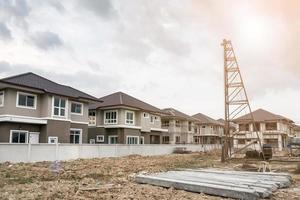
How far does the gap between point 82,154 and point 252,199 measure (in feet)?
65.0

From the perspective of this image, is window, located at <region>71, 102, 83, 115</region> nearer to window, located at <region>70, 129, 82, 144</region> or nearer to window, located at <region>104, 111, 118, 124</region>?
window, located at <region>70, 129, 82, 144</region>

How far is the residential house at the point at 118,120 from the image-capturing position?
40.7 m

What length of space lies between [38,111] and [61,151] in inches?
231

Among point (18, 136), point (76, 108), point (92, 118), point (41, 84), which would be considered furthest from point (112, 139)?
point (18, 136)

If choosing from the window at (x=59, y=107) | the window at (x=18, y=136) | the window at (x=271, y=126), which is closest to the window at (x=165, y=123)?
the window at (x=271, y=126)

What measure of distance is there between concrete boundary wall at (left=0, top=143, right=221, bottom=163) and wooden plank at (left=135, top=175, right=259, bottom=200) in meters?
12.1

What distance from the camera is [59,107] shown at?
1215 inches

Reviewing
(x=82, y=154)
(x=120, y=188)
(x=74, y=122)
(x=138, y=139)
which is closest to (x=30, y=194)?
(x=120, y=188)

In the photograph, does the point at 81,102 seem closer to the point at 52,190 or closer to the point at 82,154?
the point at 82,154

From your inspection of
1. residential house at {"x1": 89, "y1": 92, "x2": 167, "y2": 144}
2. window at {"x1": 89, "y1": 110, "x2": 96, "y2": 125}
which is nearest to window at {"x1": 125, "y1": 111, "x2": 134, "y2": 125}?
residential house at {"x1": 89, "y1": 92, "x2": 167, "y2": 144}

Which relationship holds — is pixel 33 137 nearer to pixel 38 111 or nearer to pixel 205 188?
pixel 38 111

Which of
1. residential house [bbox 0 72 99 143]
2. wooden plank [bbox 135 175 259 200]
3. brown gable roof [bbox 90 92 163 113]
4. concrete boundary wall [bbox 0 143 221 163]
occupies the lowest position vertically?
wooden plank [bbox 135 175 259 200]

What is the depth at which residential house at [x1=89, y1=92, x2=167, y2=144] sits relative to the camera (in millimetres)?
40719

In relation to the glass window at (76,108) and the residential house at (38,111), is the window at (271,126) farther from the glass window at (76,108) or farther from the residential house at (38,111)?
the glass window at (76,108)
